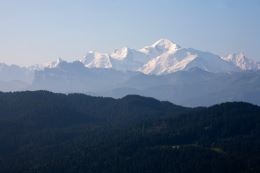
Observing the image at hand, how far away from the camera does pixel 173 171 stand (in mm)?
192375

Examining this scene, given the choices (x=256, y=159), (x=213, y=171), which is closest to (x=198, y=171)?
(x=213, y=171)

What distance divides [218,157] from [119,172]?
32.9 meters

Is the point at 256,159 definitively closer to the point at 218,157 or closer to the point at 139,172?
the point at 218,157

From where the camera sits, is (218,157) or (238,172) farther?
(218,157)

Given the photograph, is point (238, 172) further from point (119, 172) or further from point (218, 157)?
point (119, 172)

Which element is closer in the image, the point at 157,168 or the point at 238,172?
the point at 238,172

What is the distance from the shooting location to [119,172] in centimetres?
19812

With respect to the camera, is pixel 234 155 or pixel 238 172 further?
pixel 234 155

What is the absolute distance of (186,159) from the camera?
7815 inches

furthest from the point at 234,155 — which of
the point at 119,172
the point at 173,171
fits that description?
the point at 119,172

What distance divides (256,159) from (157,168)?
32.2 m

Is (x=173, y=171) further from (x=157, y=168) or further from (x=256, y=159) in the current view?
(x=256, y=159)

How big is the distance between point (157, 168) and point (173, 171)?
7.62 meters

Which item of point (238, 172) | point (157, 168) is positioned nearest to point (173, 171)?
point (157, 168)
